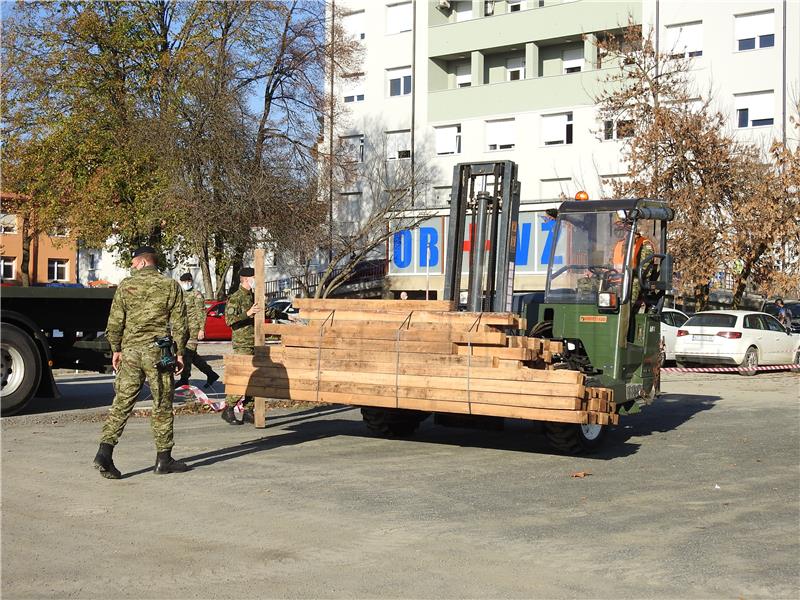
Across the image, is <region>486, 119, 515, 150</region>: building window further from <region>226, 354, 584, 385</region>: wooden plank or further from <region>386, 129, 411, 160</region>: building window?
<region>226, 354, 584, 385</region>: wooden plank

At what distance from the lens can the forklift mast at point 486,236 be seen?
1078 centimetres

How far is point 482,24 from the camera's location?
147ft

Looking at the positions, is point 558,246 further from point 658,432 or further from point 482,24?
point 482,24

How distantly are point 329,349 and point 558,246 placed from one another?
10.4 ft

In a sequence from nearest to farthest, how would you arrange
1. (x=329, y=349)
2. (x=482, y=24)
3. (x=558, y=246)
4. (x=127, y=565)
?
(x=127, y=565) < (x=329, y=349) < (x=558, y=246) < (x=482, y=24)

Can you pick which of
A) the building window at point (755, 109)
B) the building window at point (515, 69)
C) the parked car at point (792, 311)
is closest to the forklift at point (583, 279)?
the parked car at point (792, 311)

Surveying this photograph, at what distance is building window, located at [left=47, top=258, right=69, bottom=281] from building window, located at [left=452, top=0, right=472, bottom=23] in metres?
40.6

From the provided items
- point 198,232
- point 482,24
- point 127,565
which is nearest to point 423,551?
point 127,565

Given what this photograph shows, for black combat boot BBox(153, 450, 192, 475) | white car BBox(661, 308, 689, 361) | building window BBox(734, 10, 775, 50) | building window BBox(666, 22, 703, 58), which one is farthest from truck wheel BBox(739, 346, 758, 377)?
building window BBox(666, 22, 703, 58)

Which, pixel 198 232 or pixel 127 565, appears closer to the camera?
pixel 127 565

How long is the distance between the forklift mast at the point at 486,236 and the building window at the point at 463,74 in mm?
36521

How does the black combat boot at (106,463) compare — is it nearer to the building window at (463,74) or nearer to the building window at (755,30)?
the building window at (755,30)

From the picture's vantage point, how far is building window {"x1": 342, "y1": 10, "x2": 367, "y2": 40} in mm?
49062

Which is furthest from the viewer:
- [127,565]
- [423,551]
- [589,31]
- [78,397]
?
[589,31]
